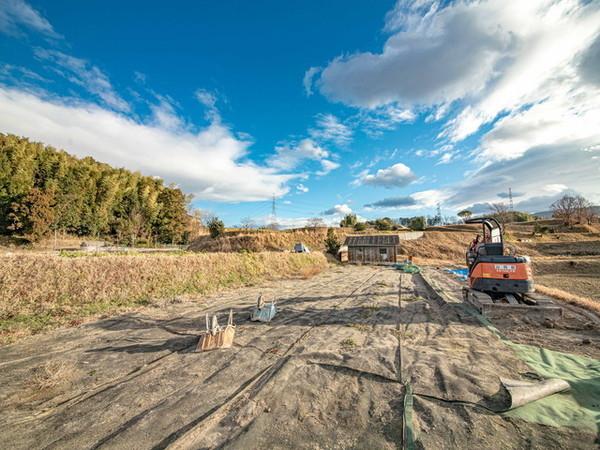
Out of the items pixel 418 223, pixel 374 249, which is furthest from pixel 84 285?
pixel 418 223

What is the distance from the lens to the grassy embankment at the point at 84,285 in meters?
7.17

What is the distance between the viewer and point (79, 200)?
96.8 ft

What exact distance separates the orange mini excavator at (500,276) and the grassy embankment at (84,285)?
37.1 ft

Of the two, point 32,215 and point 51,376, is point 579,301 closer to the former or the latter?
point 51,376

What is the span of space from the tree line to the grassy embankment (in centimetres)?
2384

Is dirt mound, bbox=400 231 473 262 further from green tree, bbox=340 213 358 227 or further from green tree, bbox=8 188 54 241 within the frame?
green tree, bbox=8 188 54 241

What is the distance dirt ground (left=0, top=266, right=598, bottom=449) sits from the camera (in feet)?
8.96

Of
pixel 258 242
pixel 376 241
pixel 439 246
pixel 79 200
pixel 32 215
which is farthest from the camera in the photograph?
pixel 439 246

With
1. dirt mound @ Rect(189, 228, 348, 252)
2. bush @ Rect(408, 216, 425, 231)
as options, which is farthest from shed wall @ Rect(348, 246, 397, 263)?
bush @ Rect(408, 216, 425, 231)

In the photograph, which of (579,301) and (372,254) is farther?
(372,254)

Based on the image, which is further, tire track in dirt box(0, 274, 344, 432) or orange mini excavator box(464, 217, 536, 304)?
orange mini excavator box(464, 217, 536, 304)

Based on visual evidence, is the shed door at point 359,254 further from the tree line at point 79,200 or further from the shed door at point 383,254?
the tree line at point 79,200

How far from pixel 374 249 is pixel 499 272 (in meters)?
26.2

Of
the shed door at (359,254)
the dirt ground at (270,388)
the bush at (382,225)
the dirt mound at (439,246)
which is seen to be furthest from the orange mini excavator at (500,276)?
the bush at (382,225)
